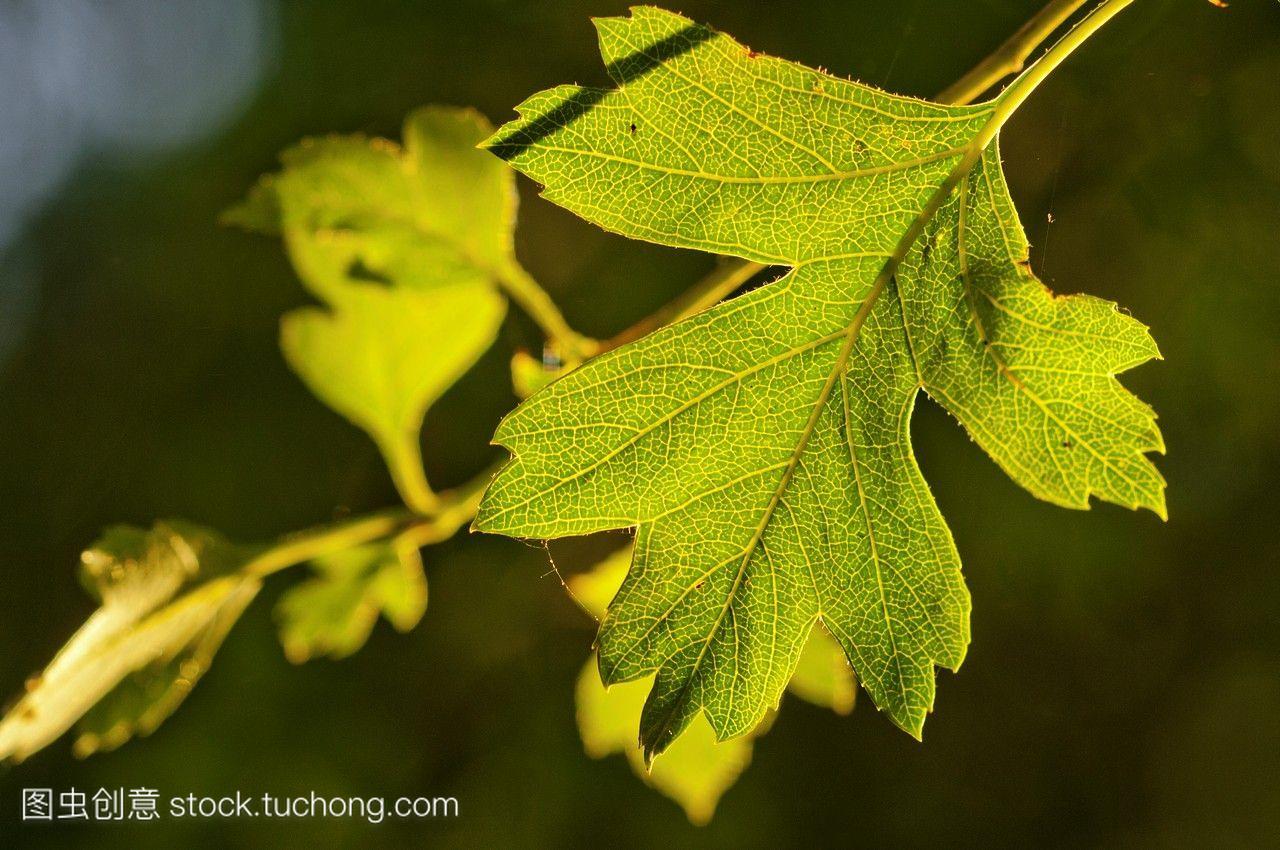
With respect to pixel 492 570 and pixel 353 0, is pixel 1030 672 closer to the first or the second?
pixel 492 570

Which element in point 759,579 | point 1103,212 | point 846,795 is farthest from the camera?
point 846,795

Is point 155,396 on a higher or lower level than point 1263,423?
lower

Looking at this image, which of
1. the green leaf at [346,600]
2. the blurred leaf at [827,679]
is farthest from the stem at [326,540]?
the blurred leaf at [827,679]

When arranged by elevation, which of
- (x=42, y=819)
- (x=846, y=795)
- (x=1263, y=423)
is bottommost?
(x=42, y=819)

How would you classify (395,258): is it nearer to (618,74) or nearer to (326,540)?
(326,540)

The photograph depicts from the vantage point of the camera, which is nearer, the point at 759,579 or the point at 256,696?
the point at 759,579

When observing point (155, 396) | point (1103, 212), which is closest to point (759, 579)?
point (1103, 212)

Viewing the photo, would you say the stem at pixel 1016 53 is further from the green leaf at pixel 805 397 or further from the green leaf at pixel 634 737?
the green leaf at pixel 634 737
